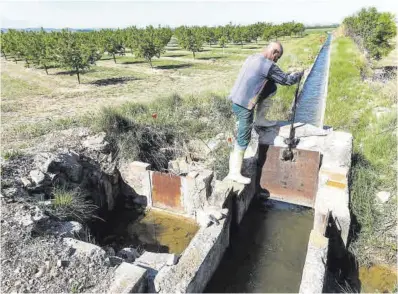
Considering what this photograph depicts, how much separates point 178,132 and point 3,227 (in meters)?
4.89

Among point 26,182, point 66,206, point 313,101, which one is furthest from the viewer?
point 313,101

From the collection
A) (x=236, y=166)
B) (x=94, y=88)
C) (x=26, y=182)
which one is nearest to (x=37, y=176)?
(x=26, y=182)

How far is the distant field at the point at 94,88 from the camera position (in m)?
13.1

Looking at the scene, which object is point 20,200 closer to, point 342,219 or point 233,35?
point 342,219

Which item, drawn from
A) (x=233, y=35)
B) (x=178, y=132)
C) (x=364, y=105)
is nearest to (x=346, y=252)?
(x=178, y=132)

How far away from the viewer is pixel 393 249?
5383mm

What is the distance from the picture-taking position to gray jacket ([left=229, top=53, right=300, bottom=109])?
485cm

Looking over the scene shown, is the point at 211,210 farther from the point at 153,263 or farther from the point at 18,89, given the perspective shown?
the point at 18,89

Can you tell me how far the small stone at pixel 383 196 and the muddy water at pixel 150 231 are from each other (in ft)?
11.9

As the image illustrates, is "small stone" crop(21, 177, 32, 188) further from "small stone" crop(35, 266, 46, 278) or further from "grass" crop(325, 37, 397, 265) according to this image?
"grass" crop(325, 37, 397, 265)

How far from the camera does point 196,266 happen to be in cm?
414

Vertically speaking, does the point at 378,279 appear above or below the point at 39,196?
below

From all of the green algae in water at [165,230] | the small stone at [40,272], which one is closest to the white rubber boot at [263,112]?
the green algae in water at [165,230]

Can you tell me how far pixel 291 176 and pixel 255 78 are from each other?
2520 millimetres
